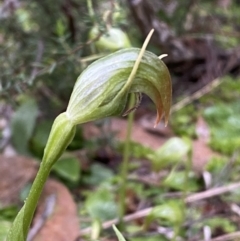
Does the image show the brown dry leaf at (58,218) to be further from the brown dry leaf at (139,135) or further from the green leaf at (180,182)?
the brown dry leaf at (139,135)

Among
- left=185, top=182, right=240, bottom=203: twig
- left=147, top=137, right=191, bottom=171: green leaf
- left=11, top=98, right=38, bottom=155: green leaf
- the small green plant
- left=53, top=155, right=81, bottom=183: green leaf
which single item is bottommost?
left=185, top=182, right=240, bottom=203: twig

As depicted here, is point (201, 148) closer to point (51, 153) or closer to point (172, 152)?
point (172, 152)

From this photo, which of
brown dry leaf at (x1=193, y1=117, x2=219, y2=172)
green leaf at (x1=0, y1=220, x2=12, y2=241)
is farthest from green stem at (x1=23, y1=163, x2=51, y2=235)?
brown dry leaf at (x1=193, y1=117, x2=219, y2=172)

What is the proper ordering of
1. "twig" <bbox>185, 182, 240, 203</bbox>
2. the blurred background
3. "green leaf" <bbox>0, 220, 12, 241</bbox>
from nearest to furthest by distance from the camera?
"green leaf" <bbox>0, 220, 12, 241</bbox>, the blurred background, "twig" <bbox>185, 182, 240, 203</bbox>

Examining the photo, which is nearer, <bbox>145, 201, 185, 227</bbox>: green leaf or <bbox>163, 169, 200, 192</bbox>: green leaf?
<bbox>145, 201, 185, 227</bbox>: green leaf

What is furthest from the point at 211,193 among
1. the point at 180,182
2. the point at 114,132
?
the point at 114,132

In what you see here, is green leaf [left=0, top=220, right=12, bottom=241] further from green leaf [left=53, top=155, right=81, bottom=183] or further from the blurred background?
green leaf [left=53, top=155, right=81, bottom=183]

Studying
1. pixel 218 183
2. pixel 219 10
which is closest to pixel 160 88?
pixel 218 183

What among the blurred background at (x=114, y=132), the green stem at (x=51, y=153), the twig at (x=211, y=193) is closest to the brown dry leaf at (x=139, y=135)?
the blurred background at (x=114, y=132)
